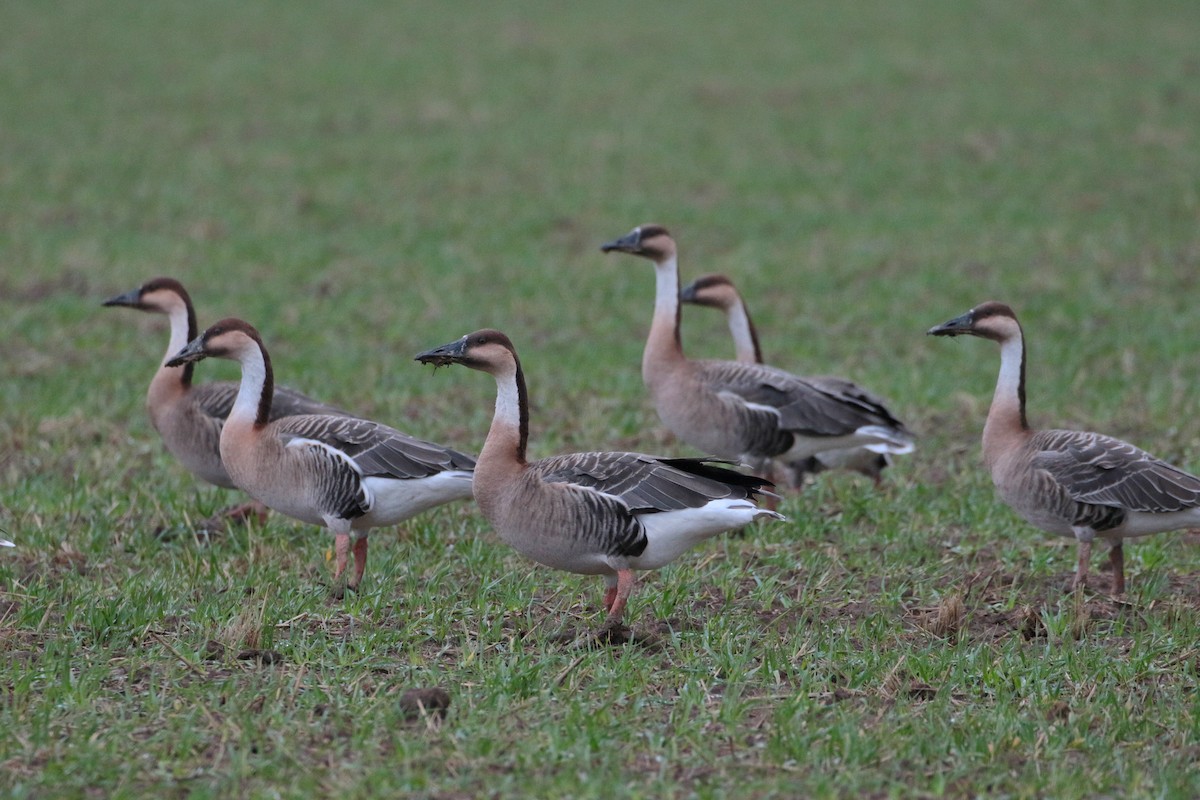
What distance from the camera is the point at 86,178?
58.5ft

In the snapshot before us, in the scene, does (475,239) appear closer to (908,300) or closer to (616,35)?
(908,300)

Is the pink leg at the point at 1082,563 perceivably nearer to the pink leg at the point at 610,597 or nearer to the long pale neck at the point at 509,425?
the pink leg at the point at 610,597

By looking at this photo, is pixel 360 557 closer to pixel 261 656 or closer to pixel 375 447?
pixel 375 447

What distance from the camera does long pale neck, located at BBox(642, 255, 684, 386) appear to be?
883 centimetres

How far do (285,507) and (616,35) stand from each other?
24770mm

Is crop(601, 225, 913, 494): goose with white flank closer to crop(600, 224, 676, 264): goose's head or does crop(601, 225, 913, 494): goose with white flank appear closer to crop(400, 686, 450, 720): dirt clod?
crop(600, 224, 676, 264): goose's head

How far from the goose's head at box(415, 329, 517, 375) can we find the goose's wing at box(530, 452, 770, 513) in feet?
1.60

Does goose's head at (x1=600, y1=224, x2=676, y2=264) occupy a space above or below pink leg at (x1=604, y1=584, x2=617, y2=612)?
above

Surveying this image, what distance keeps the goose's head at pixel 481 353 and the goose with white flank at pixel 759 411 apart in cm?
243

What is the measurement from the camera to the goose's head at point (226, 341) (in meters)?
7.08

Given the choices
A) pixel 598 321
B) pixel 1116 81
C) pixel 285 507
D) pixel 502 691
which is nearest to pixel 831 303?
pixel 598 321

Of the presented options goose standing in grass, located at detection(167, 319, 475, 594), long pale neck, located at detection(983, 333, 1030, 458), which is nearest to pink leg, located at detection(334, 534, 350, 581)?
goose standing in grass, located at detection(167, 319, 475, 594)

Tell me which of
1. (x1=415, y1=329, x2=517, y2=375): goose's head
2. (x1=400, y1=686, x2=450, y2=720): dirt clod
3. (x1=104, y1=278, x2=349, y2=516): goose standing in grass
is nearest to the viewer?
(x1=400, y1=686, x2=450, y2=720): dirt clod

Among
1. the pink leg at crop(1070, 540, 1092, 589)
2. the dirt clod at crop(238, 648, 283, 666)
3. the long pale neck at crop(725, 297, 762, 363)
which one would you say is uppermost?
the long pale neck at crop(725, 297, 762, 363)
